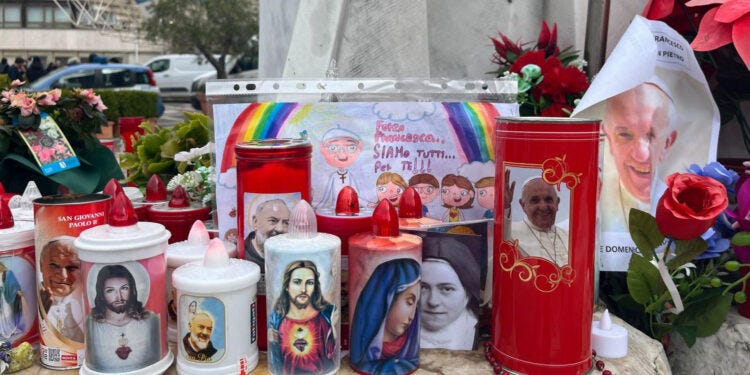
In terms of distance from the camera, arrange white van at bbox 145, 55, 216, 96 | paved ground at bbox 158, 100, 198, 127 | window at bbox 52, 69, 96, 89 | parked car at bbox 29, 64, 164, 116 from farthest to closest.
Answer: white van at bbox 145, 55, 216, 96 < paved ground at bbox 158, 100, 198, 127 < window at bbox 52, 69, 96, 89 < parked car at bbox 29, 64, 164, 116

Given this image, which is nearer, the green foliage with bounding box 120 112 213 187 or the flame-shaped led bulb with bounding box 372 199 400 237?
the flame-shaped led bulb with bounding box 372 199 400 237

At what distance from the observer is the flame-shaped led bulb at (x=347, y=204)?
4.12 ft

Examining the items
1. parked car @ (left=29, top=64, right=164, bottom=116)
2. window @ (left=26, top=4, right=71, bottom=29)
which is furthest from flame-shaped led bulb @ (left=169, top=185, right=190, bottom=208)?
window @ (left=26, top=4, right=71, bottom=29)

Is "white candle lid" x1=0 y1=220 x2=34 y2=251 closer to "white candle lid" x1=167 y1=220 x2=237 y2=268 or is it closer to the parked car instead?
"white candle lid" x1=167 y1=220 x2=237 y2=268

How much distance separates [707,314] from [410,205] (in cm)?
77

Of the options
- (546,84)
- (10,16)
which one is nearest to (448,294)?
Result: (546,84)

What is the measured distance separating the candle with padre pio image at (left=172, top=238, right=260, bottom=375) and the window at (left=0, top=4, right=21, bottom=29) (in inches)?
1053

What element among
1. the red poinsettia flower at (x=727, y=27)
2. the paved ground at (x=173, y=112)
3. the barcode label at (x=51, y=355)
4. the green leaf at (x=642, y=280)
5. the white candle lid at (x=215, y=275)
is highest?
the paved ground at (x=173, y=112)

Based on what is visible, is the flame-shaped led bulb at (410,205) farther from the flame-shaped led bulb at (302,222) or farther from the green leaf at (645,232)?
the green leaf at (645,232)

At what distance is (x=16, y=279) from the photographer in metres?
1.22

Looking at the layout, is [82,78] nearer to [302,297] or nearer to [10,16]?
[10,16]

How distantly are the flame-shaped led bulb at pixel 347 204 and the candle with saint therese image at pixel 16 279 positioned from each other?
2.01 feet

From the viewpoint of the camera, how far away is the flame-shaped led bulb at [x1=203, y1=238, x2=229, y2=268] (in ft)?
3.67

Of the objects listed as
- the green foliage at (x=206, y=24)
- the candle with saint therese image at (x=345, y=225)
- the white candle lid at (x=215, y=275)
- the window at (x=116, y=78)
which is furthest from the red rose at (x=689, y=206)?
the green foliage at (x=206, y=24)
